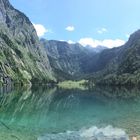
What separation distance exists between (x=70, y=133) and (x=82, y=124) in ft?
35.0

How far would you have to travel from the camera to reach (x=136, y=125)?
52656 mm

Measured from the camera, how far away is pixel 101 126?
53688 millimetres

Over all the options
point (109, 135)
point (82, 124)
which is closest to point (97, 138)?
point (109, 135)

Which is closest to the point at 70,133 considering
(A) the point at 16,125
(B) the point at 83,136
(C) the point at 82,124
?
(B) the point at 83,136

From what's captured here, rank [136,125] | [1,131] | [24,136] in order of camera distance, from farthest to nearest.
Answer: [136,125] → [1,131] → [24,136]

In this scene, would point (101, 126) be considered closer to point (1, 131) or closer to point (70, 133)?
point (70, 133)

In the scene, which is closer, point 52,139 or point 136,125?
point 52,139

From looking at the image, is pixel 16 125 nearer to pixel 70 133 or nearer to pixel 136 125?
pixel 70 133

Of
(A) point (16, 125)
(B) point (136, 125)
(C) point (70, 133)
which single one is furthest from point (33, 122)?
(B) point (136, 125)

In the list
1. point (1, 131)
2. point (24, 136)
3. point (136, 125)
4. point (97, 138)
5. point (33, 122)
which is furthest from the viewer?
point (33, 122)

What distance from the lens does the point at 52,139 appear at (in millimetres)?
42188

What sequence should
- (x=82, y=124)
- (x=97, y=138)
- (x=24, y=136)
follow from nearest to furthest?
1. (x=97, y=138)
2. (x=24, y=136)
3. (x=82, y=124)

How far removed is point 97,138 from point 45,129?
43.4ft

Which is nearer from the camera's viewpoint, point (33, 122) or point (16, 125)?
point (16, 125)
